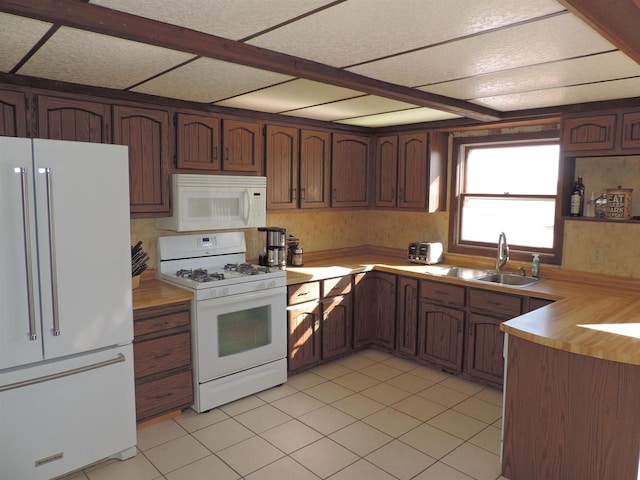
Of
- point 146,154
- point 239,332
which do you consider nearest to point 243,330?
point 239,332

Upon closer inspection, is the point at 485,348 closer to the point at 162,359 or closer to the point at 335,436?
the point at 335,436

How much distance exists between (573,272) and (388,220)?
1.89 m

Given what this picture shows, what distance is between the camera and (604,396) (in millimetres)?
2160

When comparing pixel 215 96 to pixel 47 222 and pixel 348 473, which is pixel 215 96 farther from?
pixel 348 473

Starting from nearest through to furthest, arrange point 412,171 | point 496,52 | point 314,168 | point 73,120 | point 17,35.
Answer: point 17,35 → point 496,52 → point 73,120 → point 314,168 → point 412,171

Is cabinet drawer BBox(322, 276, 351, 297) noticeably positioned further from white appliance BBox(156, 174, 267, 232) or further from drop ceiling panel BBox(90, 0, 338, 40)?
drop ceiling panel BBox(90, 0, 338, 40)

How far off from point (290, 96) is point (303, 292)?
152 cm

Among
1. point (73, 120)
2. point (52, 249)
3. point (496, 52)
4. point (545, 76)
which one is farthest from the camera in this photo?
point (73, 120)

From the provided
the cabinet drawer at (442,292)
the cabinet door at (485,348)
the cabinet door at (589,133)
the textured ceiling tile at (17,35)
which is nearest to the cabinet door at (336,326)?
the cabinet drawer at (442,292)

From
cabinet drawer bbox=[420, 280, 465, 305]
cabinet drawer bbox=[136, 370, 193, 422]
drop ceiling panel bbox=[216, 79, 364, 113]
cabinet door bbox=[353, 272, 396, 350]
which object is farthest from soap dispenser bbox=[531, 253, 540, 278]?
cabinet drawer bbox=[136, 370, 193, 422]

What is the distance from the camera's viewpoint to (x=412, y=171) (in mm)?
4398

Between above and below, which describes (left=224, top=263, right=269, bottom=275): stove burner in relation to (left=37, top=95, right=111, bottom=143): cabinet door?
below

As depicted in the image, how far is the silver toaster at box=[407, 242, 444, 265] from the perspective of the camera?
430 centimetres

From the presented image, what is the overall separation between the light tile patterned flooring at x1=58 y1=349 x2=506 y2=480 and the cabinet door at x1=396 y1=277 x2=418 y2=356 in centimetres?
36
